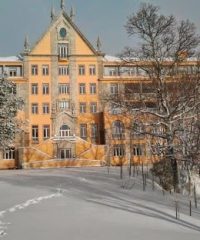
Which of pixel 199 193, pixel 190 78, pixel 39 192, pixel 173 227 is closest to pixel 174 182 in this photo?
pixel 199 193

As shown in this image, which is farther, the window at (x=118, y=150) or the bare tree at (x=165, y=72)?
the window at (x=118, y=150)

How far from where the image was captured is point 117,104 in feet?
88.9

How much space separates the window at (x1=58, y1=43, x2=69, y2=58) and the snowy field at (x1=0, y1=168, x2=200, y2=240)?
1486 inches

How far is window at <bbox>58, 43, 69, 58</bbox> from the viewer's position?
62.3m

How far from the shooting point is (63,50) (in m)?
62.5

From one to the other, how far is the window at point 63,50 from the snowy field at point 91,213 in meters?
37.7

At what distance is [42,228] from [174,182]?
1298 cm

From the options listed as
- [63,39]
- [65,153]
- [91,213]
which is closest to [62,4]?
[63,39]

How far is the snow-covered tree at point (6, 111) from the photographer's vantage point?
33250 millimetres

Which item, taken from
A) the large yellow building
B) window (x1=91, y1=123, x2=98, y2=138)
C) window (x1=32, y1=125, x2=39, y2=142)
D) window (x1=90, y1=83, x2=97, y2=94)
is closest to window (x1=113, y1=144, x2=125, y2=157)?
the large yellow building

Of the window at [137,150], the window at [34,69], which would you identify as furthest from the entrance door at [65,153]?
the window at [34,69]

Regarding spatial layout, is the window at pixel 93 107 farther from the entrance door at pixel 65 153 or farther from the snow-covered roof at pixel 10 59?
the snow-covered roof at pixel 10 59

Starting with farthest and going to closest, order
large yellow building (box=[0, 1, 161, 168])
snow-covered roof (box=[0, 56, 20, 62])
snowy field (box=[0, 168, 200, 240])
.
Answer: snow-covered roof (box=[0, 56, 20, 62]) → large yellow building (box=[0, 1, 161, 168]) → snowy field (box=[0, 168, 200, 240])

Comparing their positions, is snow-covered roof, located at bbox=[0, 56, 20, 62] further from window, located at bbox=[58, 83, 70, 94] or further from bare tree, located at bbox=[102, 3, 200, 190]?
bare tree, located at bbox=[102, 3, 200, 190]
